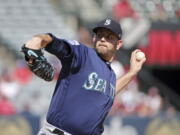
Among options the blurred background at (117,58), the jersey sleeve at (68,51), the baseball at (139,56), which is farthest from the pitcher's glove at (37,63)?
the blurred background at (117,58)

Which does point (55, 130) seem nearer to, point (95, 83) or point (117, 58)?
point (95, 83)

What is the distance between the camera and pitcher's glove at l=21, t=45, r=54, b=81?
4.48 meters

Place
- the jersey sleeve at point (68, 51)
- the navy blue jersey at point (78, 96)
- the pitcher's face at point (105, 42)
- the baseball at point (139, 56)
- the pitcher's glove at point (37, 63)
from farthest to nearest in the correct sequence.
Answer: the baseball at point (139, 56)
the pitcher's face at point (105, 42)
the navy blue jersey at point (78, 96)
the jersey sleeve at point (68, 51)
the pitcher's glove at point (37, 63)

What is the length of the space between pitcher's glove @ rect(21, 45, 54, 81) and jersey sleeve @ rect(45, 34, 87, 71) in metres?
0.18

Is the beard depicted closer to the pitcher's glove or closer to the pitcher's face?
the pitcher's face

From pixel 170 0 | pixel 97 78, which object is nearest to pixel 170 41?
pixel 170 0

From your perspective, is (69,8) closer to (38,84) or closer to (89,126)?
(38,84)

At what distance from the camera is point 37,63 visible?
4570 millimetres

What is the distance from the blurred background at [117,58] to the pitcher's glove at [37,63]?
22.2ft

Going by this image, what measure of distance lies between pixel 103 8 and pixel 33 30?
1.93m

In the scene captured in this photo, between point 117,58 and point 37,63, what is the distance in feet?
34.1

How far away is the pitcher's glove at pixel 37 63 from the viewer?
14.7 ft

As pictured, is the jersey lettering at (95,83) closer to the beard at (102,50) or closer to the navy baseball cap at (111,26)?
the beard at (102,50)

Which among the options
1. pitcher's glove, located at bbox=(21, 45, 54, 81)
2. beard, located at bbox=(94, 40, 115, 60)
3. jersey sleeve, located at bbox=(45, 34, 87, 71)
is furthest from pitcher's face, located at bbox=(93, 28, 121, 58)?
pitcher's glove, located at bbox=(21, 45, 54, 81)
